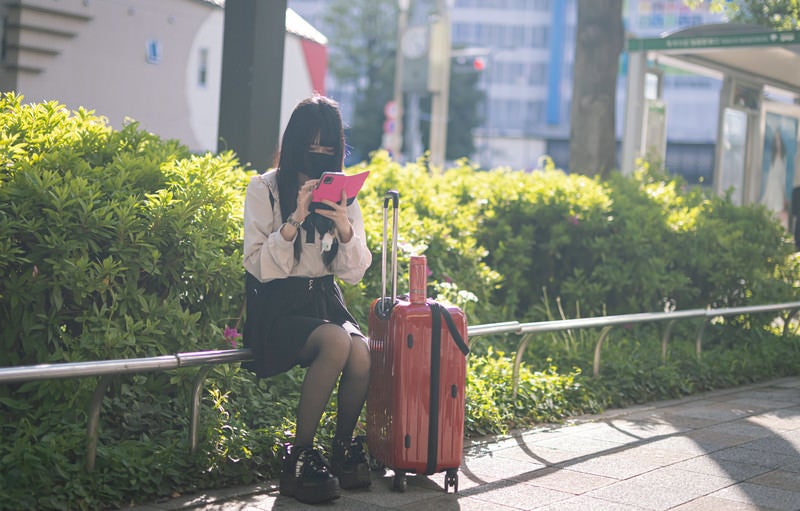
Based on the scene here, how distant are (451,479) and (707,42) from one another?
26.8ft

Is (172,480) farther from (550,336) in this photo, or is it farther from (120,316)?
(550,336)

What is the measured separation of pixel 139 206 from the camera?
4918 mm

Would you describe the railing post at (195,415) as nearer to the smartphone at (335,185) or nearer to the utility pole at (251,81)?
the smartphone at (335,185)

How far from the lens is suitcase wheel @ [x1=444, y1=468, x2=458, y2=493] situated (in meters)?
4.59

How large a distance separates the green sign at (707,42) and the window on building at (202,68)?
4974 millimetres

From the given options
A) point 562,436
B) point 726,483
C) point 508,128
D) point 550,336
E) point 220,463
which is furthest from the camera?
point 508,128

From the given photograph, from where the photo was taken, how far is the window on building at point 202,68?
1274cm

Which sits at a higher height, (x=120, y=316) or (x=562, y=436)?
(x=120, y=316)

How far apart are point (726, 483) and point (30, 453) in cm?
305

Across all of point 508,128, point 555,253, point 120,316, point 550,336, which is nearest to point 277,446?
point 120,316

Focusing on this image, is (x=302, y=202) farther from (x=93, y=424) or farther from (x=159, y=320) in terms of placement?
(x=93, y=424)

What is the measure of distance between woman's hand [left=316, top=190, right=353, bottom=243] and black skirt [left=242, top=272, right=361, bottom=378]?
0.80 ft

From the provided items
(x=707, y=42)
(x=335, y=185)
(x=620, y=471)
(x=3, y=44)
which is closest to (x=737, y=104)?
(x=707, y=42)

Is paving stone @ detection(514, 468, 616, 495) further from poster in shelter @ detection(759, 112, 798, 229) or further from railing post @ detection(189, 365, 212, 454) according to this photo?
poster in shelter @ detection(759, 112, 798, 229)
